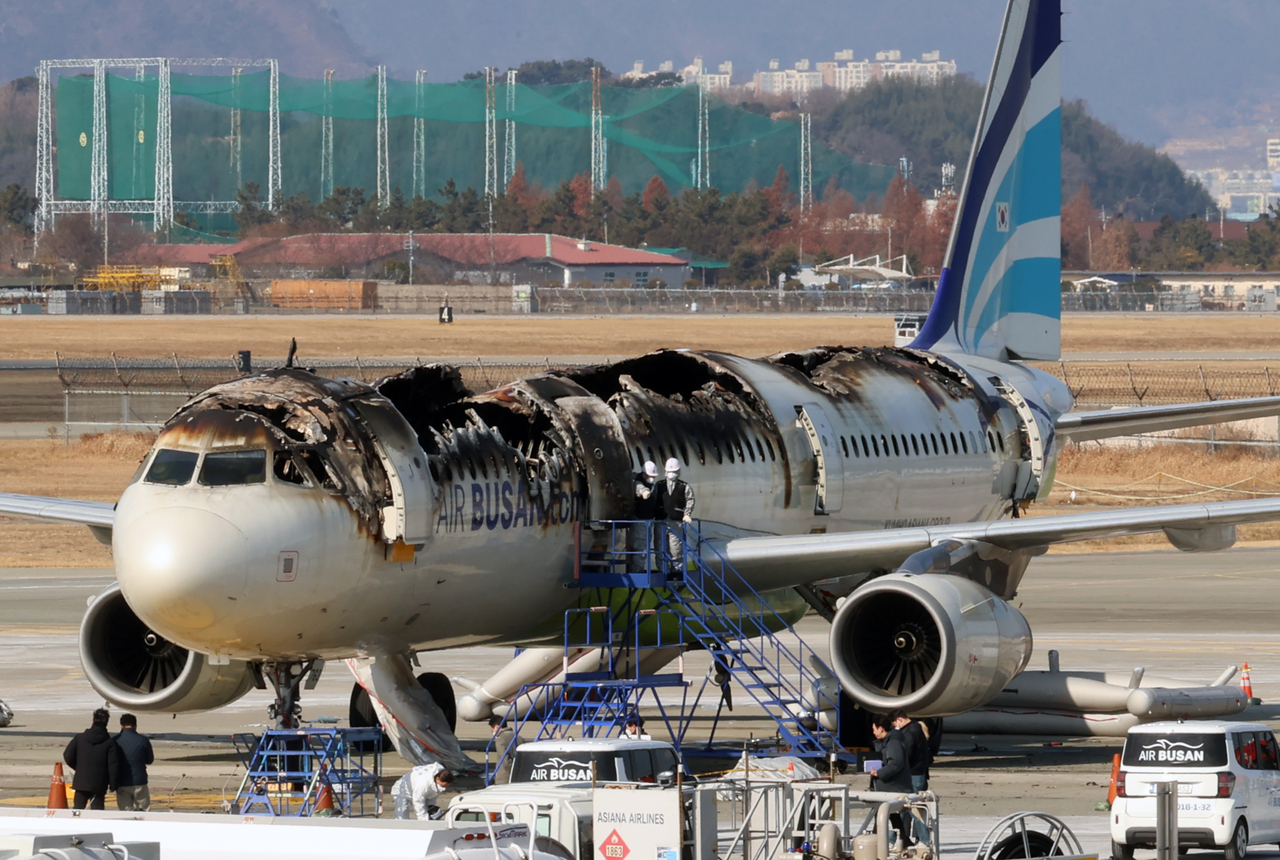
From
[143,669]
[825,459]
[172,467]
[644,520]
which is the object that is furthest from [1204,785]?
[143,669]

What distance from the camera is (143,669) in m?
26.8

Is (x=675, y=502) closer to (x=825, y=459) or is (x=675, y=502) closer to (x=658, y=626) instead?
(x=658, y=626)

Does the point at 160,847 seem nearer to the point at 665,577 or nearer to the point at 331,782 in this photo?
the point at 331,782

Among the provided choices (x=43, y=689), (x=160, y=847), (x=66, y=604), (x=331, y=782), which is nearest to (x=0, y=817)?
(x=160, y=847)

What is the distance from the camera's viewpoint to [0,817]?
14.8 m

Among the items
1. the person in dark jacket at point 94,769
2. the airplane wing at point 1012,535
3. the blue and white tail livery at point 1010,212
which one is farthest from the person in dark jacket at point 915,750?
the blue and white tail livery at point 1010,212

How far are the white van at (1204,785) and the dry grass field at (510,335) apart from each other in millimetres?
93998

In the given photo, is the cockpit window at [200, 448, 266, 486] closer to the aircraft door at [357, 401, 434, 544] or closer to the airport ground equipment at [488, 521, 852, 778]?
the aircraft door at [357, 401, 434, 544]

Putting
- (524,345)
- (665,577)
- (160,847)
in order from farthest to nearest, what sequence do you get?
(524,345) → (665,577) → (160,847)

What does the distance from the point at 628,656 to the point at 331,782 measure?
557 cm

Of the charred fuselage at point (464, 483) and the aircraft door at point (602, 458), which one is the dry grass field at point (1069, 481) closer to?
the charred fuselage at point (464, 483)

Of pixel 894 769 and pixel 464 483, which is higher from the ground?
pixel 464 483

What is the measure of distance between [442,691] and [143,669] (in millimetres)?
3977

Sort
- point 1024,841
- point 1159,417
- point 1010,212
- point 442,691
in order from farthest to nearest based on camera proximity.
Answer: point 1010,212 < point 1159,417 < point 442,691 < point 1024,841
